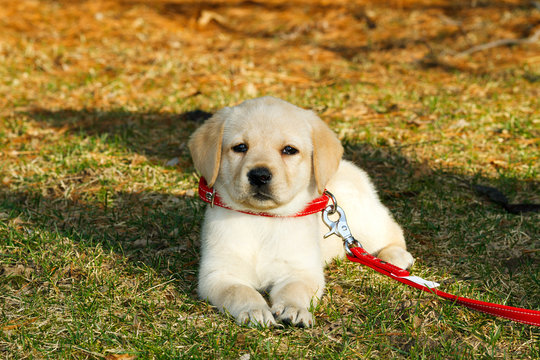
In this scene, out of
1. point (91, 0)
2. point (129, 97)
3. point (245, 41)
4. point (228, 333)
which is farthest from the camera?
point (91, 0)

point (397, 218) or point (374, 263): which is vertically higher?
point (374, 263)

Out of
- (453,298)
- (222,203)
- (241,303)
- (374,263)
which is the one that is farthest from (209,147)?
(453,298)

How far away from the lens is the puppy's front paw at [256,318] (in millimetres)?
2871

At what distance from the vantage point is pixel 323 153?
3398 mm

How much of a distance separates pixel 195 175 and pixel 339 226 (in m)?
1.91

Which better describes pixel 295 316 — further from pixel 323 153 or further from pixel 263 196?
pixel 323 153

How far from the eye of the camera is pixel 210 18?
1127cm

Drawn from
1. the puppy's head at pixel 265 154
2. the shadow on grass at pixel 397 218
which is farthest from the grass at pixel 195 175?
the puppy's head at pixel 265 154

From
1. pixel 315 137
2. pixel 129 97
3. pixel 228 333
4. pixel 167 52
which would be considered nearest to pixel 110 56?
pixel 167 52

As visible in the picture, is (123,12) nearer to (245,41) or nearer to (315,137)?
(245,41)

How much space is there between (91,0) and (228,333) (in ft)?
35.7

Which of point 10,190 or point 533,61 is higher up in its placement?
point 533,61

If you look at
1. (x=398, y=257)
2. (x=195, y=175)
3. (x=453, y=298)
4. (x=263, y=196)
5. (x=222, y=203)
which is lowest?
(x=195, y=175)

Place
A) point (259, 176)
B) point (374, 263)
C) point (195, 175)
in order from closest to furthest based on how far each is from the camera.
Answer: point (259, 176)
point (374, 263)
point (195, 175)
